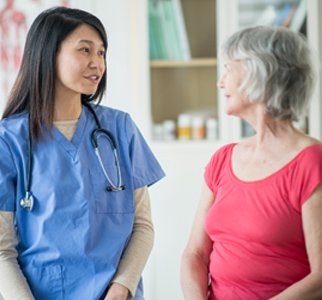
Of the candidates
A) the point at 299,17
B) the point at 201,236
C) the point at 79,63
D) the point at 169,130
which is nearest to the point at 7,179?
the point at 79,63

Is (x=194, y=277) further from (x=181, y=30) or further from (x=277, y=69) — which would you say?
(x=181, y=30)

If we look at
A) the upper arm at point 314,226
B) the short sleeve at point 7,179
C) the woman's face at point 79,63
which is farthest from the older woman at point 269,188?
the short sleeve at point 7,179

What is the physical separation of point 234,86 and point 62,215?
617 mm

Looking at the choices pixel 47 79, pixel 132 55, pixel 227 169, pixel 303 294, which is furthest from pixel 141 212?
pixel 132 55

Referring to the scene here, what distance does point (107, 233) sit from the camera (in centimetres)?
138

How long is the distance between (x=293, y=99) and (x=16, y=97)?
0.85m

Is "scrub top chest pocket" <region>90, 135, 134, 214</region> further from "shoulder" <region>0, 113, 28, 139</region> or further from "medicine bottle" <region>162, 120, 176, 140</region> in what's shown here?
"medicine bottle" <region>162, 120, 176, 140</region>

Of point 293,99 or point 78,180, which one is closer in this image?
point 293,99

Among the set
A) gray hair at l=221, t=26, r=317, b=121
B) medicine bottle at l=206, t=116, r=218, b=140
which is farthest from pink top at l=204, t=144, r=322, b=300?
medicine bottle at l=206, t=116, r=218, b=140

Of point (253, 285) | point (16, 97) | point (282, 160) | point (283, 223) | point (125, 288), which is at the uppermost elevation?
point (16, 97)

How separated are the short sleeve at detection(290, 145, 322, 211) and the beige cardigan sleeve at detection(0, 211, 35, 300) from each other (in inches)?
30.9

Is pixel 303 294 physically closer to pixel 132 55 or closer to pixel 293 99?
pixel 293 99

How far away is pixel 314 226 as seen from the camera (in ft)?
3.43

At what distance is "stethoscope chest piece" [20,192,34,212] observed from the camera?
133 centimetres
